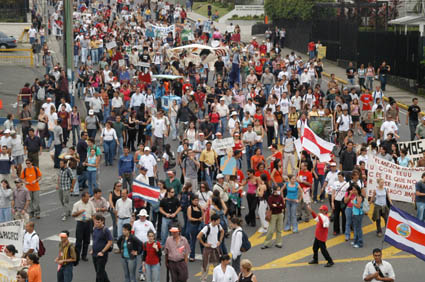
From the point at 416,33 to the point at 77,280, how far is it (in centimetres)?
2703

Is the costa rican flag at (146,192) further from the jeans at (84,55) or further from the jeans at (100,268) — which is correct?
the jeans at (84,55)

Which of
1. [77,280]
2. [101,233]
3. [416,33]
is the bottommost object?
[77,280]

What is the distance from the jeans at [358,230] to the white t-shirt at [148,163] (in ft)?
17.4

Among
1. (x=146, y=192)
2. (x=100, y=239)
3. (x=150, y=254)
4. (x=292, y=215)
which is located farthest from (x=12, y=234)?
(x=292, y=215)

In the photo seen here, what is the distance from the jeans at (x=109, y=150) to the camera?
24.5 metres

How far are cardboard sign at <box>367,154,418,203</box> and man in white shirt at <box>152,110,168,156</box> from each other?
7.66m

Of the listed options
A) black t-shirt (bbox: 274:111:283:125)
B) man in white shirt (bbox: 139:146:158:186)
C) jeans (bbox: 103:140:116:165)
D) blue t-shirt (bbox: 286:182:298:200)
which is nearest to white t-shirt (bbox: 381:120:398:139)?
black t-shirt (bbox: 274:111:283:125)

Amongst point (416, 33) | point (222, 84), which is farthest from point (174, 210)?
point (416, 33)

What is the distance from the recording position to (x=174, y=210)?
691 inches

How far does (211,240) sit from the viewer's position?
16.0 m

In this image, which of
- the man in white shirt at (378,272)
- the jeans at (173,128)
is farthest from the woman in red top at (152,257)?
the jeans at (173,128)

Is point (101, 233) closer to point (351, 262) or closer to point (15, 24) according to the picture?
point (351, 262)

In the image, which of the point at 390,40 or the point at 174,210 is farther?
the point at 390,40

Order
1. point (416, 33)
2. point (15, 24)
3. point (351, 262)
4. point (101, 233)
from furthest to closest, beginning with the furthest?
point (15, 24) → point (416, 33) → point (351, 262) → point (101, 233)
